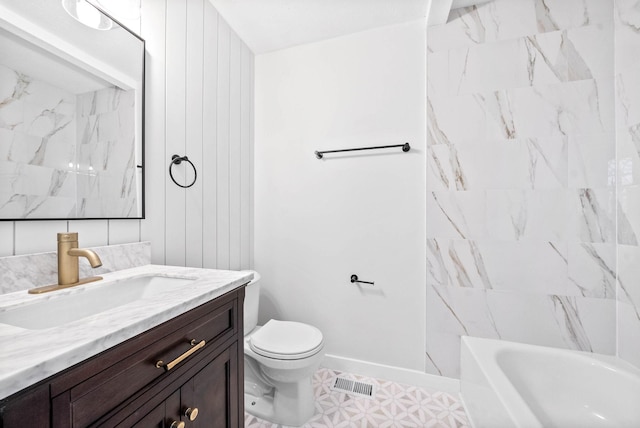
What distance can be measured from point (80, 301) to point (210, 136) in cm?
112

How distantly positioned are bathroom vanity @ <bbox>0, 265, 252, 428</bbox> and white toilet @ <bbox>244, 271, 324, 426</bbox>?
1.33 feet

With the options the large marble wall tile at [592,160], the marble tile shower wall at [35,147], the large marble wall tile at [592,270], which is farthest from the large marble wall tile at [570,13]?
the marble tile shower wall at [35,147]

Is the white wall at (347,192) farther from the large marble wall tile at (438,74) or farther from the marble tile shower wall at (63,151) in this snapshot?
the marble tile shower wall at (63,151)

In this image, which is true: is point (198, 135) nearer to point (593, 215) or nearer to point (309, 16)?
point (309, 16)

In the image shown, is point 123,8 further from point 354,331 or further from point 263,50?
point 354,331

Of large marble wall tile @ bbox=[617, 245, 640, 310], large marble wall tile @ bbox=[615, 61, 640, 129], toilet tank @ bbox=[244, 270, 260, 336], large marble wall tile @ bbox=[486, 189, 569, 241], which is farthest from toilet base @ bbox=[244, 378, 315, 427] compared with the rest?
large marble wall tile @ bbox=[615, 61, 640, 129]

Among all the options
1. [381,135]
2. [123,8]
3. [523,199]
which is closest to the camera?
[123,8]

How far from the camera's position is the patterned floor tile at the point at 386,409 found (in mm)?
1411

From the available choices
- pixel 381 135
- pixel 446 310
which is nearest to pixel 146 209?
pixel 381 135

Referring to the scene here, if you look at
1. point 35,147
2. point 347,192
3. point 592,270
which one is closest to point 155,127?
point 35,147

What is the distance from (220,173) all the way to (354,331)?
1424 millimetres

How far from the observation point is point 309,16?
1.73 metres

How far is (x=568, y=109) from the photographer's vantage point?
1.46 meters

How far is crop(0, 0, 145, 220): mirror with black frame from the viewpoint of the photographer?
2.69 feet
